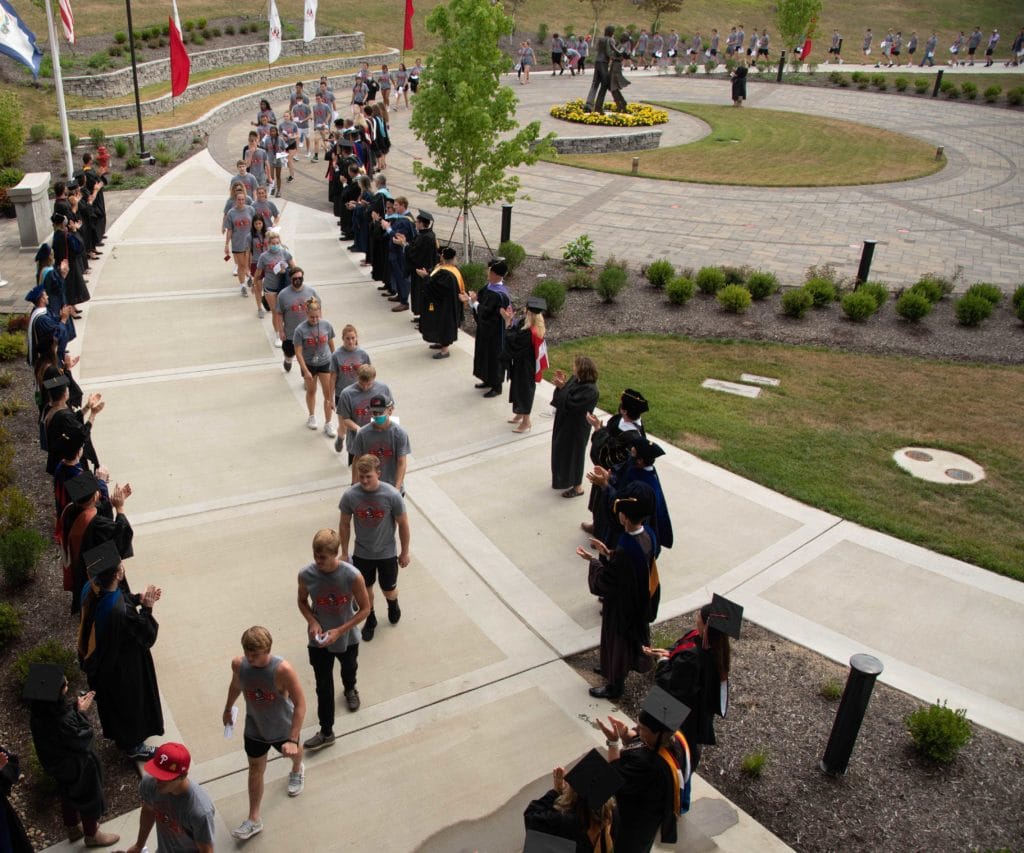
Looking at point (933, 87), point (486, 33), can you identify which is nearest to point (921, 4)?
point (933, 87)

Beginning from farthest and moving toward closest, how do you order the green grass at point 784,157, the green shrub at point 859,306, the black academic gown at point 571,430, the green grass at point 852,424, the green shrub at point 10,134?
the green grass at point 784,157, the green shrub at point 10,134, the green shrub at point 859,306, the green grass at point 852,424, the black academic gown at point 571,430

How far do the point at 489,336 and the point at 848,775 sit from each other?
22.7 feet

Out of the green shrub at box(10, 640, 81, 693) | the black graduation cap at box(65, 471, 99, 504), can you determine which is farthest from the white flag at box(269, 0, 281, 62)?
the green shrub at box(10, 640, 81, 693)

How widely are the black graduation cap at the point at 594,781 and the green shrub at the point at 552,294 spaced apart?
34.9 feet

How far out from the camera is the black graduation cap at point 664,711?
4.75m

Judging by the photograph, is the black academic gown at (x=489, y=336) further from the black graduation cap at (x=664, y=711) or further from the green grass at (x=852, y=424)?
the black graduation cap at (x=664, y=711)

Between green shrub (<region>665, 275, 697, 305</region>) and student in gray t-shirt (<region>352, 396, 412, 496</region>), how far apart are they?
27.3 ft

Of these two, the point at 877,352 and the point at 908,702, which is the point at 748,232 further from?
the point at 908,702

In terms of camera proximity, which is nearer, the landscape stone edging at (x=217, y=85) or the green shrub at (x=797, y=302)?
the green shrub at (x=797, y=302)

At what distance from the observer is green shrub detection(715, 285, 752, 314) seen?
49.3 feet

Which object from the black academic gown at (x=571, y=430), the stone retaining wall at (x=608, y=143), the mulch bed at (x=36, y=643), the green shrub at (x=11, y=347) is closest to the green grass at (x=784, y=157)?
the stone retaining wall at (x=608, y=143)

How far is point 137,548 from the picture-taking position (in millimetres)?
8547

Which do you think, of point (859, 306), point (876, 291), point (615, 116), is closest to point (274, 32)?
point (615, 116)

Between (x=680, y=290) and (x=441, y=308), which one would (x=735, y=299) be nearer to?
(x=680, y=290)
